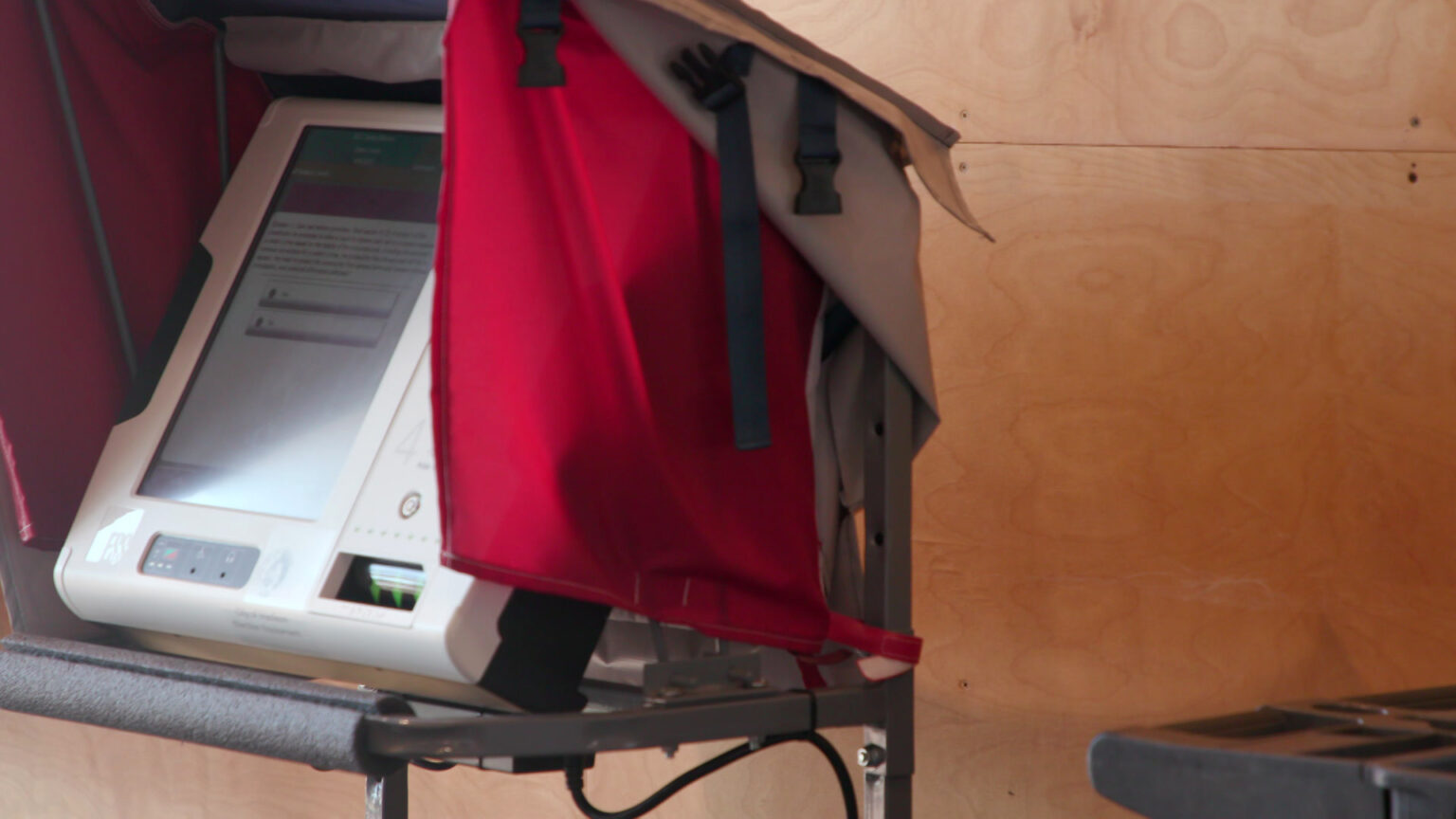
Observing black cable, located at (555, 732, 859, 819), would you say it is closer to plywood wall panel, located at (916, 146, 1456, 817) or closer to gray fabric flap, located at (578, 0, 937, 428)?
gray fabric flap, located at (578, 0, 937, 428)

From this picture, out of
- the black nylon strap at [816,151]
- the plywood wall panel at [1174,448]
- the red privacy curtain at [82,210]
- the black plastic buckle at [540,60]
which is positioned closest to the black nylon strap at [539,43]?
the black plastic buckle at [540,60]

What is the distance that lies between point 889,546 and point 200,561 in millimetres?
586

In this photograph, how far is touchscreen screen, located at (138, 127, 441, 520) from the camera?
41.8 inches

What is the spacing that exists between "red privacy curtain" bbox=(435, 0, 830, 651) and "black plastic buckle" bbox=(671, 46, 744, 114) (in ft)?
0.18

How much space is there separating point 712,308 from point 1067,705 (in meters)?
0.84

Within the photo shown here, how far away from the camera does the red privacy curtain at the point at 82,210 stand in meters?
1.10

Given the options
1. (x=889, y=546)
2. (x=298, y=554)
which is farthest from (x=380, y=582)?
(x=889, y=546)

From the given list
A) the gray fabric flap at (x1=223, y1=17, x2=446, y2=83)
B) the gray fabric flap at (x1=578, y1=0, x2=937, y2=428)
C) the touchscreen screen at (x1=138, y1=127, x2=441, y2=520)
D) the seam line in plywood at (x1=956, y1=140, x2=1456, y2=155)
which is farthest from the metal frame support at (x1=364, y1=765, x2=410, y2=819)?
the seam line in plywood at (x1=956, y1=140, x2=1456, y2=155)

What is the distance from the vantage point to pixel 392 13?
1.14 meters

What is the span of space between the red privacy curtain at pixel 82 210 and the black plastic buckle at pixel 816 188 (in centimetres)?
67

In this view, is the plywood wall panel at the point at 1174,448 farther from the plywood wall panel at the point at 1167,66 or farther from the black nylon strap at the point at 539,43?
the black nylon strap at the point at 539,43

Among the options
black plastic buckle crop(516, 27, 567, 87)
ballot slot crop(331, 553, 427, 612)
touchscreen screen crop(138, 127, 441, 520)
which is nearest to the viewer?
black plastic buckle crop(516, 27, 567, 87)

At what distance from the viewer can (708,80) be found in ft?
2.87

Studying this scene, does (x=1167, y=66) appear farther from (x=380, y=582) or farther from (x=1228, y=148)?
(x=380, y=582)
